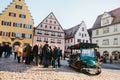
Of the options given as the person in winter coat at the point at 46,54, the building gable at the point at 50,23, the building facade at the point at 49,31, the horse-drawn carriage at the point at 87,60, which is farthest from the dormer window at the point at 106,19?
the person in winter coat at the point at 46,54

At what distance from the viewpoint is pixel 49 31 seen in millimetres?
50438

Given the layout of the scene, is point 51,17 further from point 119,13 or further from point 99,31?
point 119,13

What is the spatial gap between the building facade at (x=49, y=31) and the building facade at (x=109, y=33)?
10.6 metres

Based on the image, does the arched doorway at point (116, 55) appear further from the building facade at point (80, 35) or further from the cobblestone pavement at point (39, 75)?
the cobblestone pavement at point (39, 75)

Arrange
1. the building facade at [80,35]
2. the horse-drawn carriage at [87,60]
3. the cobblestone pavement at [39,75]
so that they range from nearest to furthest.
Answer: the cobblestone pavement at [39,75]
the horse-drawn carriage at [87,60]
the building facade at [80,35]

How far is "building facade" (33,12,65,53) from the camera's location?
49125 millimetres

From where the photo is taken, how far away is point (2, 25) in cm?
4341

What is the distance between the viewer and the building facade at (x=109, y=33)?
40.4m

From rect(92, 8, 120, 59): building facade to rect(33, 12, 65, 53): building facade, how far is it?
34.7ft

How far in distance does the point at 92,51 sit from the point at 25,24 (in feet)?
110

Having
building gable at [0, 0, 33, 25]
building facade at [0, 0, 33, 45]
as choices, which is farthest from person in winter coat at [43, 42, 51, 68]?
building gable at [0, 0, 33, 25]

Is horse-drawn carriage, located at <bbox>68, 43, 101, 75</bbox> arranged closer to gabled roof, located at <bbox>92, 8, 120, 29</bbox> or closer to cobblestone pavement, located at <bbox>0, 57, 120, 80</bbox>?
cobblestone pavement, located at <bbox>0, 57, 120, 80</bbox>

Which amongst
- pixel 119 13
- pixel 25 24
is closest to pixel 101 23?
pixel 119 13

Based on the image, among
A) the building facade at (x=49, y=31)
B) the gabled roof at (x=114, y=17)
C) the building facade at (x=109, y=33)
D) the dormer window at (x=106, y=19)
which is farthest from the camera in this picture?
the building facade at (x=49, y=31)
